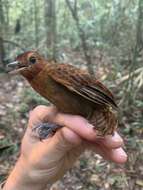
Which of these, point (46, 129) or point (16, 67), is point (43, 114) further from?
point (16, 67)

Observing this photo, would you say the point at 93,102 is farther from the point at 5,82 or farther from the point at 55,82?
the point at 5,82

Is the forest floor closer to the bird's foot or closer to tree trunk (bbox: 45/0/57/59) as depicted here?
tree trunk (bbox: 45/0/57/59)

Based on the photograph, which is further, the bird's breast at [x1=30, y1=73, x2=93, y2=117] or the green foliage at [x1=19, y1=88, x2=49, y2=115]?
the green foliage at [x1=19, y1=88, x2=49, y2=115]

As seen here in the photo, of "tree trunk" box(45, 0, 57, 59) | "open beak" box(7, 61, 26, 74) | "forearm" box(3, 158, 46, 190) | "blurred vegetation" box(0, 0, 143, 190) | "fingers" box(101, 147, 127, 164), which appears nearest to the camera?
"open beak" box(7, 61, 26, 74)

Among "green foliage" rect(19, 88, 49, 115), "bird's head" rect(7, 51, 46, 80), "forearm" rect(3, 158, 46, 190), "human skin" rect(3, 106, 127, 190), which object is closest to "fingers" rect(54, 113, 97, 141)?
"human skin" rect(3, 106, 127, 190)

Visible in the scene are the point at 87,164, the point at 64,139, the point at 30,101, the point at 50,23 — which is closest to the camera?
the point at 64,139

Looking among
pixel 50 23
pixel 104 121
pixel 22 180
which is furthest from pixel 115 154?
pixel 50 23

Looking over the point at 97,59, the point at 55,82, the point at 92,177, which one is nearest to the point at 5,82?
the point at 97,59
